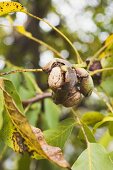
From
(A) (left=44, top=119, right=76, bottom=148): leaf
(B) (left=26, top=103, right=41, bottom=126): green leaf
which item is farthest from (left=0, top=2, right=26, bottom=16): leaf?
(B) (left=26, top=103, right=41, bottom=126): green leaf

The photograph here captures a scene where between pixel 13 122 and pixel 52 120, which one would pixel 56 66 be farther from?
pixel 52 120

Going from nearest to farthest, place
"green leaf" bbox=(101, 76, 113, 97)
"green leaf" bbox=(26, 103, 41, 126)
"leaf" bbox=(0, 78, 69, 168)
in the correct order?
"leaf" bbox=(0, 78, 69, 168)
"green leaf" bbox=(101, 76, 113, 97)
"green leaf" bbox=(26, 103, 41, 126)

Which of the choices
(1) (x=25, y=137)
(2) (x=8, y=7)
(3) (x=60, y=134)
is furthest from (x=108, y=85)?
(1) (x=25, y=137)

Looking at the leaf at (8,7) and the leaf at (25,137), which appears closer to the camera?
the leaf at (25,137)

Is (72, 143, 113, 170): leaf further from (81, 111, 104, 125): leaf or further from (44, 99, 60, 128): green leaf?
(44, 99, 60, 128): green leaf

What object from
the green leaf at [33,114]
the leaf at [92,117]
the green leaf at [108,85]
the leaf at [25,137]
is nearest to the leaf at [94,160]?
the leaf at [25,137]

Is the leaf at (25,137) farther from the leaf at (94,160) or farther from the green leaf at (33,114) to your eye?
the green leaf at (33,114)
